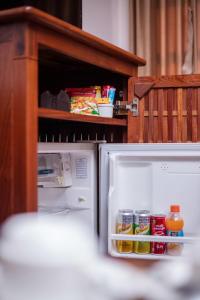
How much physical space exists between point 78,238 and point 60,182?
1.01 meters

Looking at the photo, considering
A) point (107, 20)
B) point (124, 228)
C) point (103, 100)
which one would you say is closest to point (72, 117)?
point (103, 100)

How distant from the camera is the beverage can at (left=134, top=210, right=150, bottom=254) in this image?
1441 mm

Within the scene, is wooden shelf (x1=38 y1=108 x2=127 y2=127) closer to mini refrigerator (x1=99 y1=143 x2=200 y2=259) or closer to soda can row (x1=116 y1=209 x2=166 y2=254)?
mini refrigerator (x1=99 y1=143 x2=200 y2=259)

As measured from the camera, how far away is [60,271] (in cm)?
55

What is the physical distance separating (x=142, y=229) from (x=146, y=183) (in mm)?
164

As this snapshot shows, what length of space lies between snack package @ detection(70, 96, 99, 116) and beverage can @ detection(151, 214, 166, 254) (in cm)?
41

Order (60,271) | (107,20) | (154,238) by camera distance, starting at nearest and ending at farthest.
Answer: (60,271) → (154,238) → (107,20)

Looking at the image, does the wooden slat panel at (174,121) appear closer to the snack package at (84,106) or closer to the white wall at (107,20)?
the snack package at (84,106)

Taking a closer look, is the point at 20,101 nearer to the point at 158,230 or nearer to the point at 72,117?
the point at 72,117

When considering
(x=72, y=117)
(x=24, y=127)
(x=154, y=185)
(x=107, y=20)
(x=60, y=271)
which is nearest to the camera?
(x=60, y=271)

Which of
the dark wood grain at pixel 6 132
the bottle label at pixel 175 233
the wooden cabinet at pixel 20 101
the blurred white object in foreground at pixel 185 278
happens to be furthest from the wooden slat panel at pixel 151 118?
the blurred white object in foreground at pixel 185 278

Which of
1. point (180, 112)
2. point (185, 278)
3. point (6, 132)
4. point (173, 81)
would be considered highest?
point (173, 81)

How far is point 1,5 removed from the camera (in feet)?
6.79

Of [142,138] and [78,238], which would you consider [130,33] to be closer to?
[142,138]
